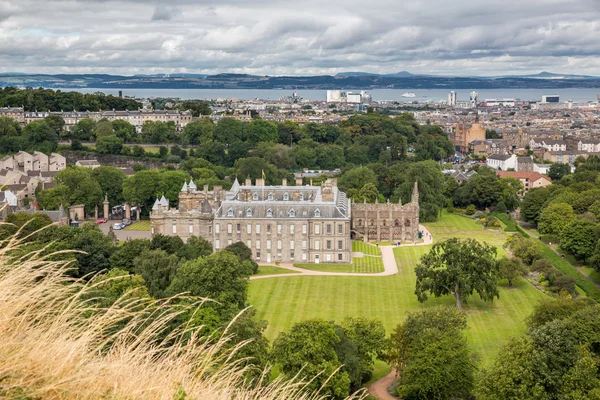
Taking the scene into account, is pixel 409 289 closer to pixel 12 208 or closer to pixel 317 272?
pixel 317 272

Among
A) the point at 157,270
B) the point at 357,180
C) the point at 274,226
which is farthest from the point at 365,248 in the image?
the point at 157,270

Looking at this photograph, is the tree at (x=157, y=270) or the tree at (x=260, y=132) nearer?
the tree at (x=157, y=270)

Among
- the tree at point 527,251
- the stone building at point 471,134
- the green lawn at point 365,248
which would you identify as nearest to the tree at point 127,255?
the green lawn at point 365,248

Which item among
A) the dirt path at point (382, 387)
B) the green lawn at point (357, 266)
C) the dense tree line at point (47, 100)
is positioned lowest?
the green lawn at point (357, 266)

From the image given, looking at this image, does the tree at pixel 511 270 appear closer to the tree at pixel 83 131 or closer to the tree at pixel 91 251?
the tree at pixel 91 251

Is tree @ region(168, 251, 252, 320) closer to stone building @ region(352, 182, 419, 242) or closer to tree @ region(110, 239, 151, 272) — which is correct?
tree @ region(110, 239, 151, 272)

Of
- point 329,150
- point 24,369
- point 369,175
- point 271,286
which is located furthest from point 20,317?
point 329,150

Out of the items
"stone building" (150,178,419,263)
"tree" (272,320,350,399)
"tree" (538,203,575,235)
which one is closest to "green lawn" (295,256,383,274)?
"stone building" (150,178,419,263)
